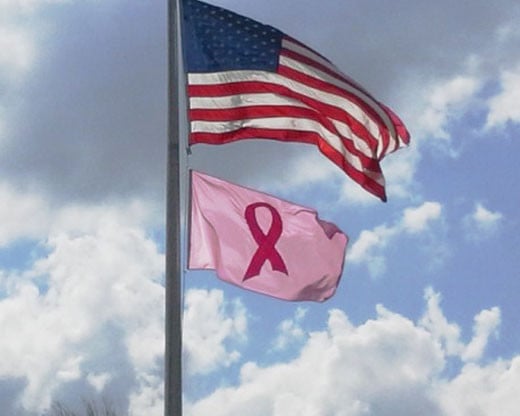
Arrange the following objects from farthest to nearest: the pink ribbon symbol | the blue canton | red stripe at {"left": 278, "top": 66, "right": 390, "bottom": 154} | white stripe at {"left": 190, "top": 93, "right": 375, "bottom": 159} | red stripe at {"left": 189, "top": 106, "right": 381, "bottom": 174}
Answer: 1. red stripe at {"left": 278, "top": 66, "right": 390, "bottom": 154}
2. the blue canton
3. white stripe at {"left": 190, "top": 93, "right": 375, "bottom": 159}
4. red stripe at {"left": 189, "top": 106, "right": 381, "bottom": 174}
5. the pink ribbon symbol

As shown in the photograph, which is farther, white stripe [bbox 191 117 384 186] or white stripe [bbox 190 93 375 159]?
white stripe [bbox 190 93 375 159]

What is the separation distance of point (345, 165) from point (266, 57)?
2086mm

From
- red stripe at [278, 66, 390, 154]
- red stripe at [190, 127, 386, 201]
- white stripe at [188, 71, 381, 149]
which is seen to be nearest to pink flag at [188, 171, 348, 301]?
red stripe at [190, 127, 386, 201]

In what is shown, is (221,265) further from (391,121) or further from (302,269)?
(391,121)

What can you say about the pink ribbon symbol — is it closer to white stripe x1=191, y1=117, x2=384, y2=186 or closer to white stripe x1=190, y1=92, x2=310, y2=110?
white stripe x1=191, y1=117, x2=384, y2=186

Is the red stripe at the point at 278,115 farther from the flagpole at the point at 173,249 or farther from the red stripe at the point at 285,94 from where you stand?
the flagpole at the point at 173,249

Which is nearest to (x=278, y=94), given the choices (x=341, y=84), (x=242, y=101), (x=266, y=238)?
(x=242, y=101)

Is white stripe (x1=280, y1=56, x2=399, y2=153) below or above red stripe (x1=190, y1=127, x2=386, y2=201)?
above

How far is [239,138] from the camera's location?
59.2ft

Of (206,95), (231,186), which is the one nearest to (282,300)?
(231,186)

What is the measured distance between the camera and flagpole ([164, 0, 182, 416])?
15016 millimetres

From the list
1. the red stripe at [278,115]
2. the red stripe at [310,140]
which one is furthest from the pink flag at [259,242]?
the red stripe at [278,115]

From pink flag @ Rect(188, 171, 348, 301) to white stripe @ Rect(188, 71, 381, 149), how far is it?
1.53 meters

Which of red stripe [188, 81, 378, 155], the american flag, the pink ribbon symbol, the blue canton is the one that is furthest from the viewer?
the blue canton
